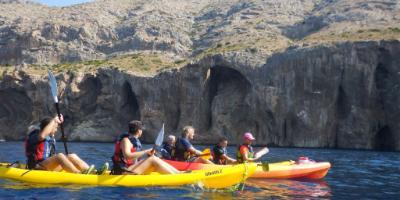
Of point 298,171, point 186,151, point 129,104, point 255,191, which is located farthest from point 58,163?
point 129,104

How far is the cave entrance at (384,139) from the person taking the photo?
64.0m

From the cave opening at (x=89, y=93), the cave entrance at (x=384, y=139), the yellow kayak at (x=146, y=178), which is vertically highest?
the cave opening at (x=89, y=93)

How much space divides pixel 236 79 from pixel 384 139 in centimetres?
2289

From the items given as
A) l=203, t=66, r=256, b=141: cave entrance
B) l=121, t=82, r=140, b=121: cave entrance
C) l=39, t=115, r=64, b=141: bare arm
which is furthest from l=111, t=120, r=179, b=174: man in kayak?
l=121, t=82, r=140, b=121: cave entrance

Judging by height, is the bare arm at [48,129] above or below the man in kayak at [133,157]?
above

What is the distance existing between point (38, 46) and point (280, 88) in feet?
190

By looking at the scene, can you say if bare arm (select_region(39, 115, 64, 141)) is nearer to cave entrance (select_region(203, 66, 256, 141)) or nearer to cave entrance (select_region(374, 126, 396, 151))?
cave entrance (select_region(374, 126, 396, 151))

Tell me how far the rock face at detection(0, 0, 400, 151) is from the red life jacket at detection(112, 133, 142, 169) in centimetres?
5338

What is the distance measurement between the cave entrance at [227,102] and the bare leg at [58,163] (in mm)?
57769

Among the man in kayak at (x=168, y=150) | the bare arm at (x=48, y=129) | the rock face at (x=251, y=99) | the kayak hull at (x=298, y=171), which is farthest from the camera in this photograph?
the rock face at (x=251, y=99)

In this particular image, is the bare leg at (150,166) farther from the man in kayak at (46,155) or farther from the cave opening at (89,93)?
the cave opening at (89,93)

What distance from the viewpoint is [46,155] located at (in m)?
14.5

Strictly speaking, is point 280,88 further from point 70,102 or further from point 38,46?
point 38,46

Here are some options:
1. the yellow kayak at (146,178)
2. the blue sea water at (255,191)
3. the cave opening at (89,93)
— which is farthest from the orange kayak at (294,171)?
the cave opening at (89,93)
